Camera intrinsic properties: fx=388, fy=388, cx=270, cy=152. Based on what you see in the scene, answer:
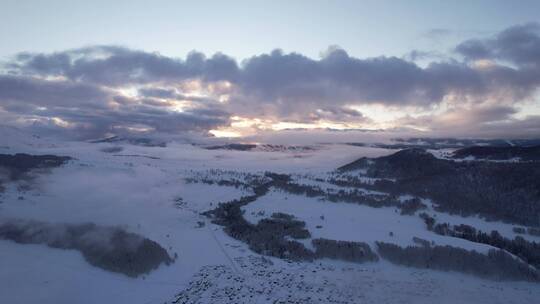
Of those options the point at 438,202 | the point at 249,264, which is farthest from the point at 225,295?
the point at 438,202

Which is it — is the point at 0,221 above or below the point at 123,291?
above

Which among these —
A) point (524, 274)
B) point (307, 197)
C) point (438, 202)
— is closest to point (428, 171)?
point (438, 202)

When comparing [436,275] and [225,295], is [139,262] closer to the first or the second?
[225,295]

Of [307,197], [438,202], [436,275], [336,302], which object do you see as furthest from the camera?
[307,197]

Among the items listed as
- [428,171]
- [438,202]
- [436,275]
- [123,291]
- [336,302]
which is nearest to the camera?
[336,302]

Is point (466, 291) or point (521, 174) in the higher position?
point (521, 174)

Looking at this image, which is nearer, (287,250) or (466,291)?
(466,291)

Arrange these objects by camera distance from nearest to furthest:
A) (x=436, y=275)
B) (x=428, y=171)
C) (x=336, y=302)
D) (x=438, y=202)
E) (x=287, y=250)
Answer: (x=336, y=302), (x=436, y=275), (x=287, y=250), (x=438, y=202), (x=428, y=171)

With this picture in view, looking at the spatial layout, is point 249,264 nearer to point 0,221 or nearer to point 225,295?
point 225,295

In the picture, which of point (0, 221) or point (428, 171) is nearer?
point (0, 221)
